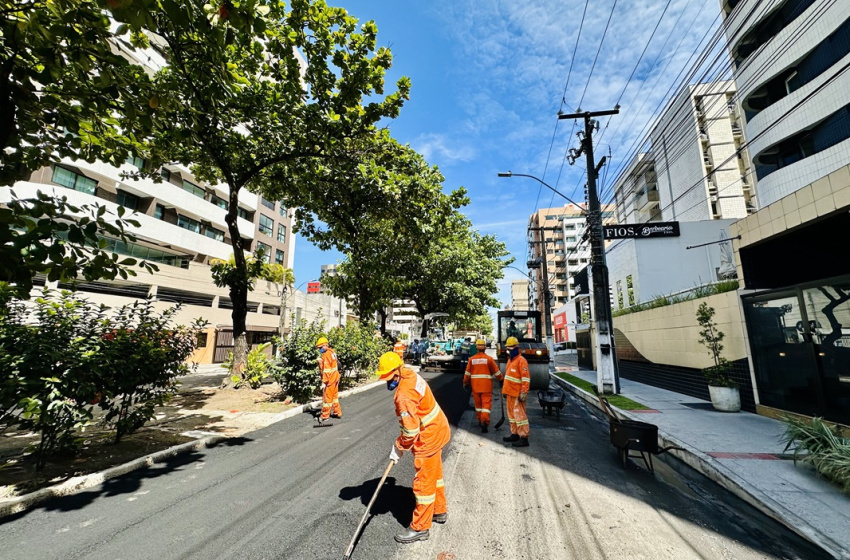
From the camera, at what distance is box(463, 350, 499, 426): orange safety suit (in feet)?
23.9

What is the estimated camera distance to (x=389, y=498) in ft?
14.0

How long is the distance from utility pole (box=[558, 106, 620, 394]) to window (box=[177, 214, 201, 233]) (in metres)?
27.3

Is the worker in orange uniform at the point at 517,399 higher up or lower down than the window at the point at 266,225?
lower down

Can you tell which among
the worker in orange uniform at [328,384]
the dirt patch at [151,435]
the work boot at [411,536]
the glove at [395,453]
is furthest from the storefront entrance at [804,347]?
the dirt patch at [151,435]

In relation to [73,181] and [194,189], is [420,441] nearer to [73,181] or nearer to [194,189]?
[73,181]

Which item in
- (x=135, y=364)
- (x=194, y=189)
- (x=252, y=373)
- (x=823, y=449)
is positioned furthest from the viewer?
(x=194, y=189)

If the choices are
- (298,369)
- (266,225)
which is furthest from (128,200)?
(298,369)

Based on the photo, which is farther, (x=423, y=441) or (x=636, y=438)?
(x=636, y=438)

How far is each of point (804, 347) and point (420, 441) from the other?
27.5 feet

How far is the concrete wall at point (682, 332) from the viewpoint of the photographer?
895 centimetres

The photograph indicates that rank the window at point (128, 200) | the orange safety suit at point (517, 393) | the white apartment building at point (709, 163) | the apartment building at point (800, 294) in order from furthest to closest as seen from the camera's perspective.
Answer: the white apartment building at point (709, 163), the window at point (128, 200), the orange safety suit at point (517, 393), the apartment building at point (800, 294)

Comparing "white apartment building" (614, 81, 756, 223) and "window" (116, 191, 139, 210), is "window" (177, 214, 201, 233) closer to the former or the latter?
"window" (116, 191, 139, 210)

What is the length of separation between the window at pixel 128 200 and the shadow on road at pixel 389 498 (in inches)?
1061

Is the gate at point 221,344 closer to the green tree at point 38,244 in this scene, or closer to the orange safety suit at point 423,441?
the green tree at point 38,244
